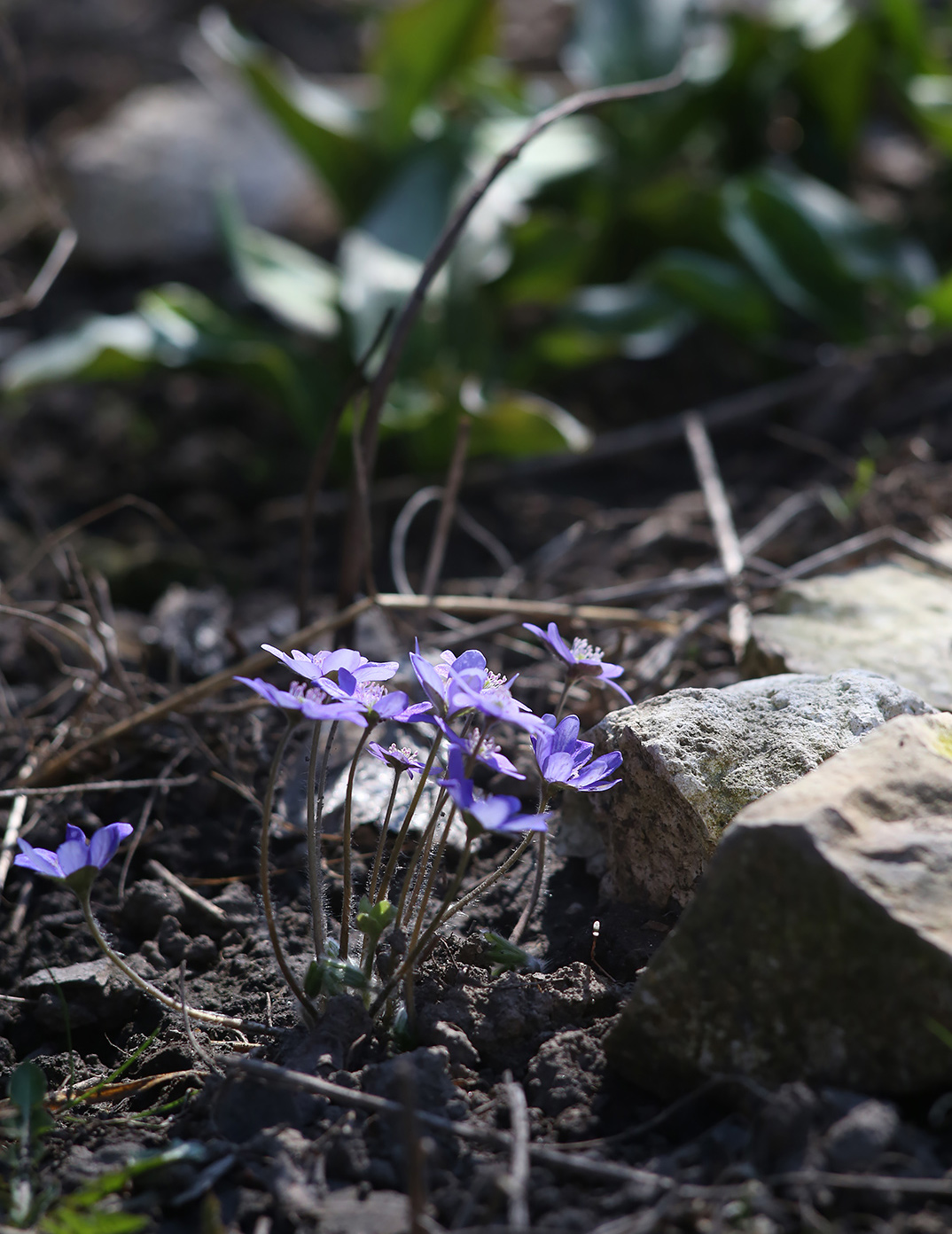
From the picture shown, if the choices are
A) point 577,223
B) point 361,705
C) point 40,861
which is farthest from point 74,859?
point 577,223

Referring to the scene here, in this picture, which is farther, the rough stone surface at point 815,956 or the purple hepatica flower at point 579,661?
the purple hepatica flower at point 579,661

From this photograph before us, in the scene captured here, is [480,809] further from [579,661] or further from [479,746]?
[579,661]

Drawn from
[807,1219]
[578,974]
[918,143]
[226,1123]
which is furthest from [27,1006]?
[918,143]

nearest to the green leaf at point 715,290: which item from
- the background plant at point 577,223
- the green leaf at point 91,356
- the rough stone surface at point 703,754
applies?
the background plant at point 577,223

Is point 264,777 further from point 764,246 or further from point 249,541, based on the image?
point 764,246

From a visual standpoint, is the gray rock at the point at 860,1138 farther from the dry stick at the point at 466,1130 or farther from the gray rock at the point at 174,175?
the gray rock at the point at 174,175

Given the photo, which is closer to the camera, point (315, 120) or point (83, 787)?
point (83, 787)
